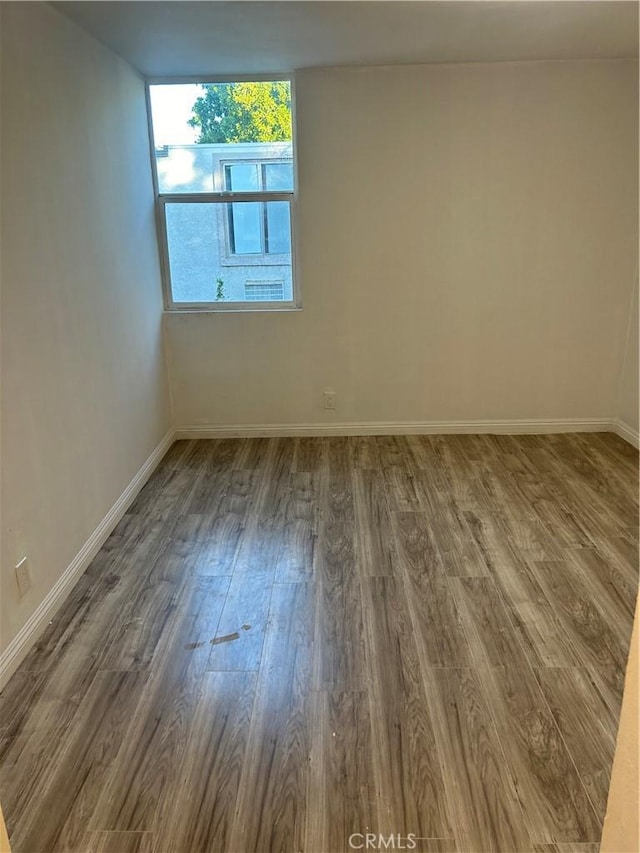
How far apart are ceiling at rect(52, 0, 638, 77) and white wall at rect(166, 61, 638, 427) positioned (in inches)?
8.6

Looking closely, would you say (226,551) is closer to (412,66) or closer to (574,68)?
(412,66)

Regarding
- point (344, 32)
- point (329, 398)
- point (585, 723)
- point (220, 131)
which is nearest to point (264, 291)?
point (329, 398)

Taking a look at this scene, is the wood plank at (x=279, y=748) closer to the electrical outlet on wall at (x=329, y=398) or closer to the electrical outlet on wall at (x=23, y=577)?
the electrical outlet on wall at (x=23, y=577)

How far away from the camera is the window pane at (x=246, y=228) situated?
12.4 ft

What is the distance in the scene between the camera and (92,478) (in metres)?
2.77

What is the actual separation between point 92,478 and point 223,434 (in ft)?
4.98

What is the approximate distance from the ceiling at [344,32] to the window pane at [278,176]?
526 mm

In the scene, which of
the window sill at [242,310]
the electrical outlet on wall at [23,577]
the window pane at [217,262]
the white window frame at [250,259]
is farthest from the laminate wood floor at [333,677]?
the white window frame at [250,259]

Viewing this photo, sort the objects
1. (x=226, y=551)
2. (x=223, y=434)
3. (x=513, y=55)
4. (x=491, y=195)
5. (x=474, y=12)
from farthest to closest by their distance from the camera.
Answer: (x=223, y=434) < (x=491, y=195) < (x=513, y=55) < (x=226, y=551) < (x=474, y=12)

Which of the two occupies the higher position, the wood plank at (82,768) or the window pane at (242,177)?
the window pane at (242,177)

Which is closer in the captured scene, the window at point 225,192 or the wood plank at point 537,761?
the wood plank at point 537,761

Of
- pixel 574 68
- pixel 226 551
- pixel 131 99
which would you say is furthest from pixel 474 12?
pixel 226 551

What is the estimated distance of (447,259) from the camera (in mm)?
3842

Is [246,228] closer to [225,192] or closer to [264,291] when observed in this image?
[225,192]
